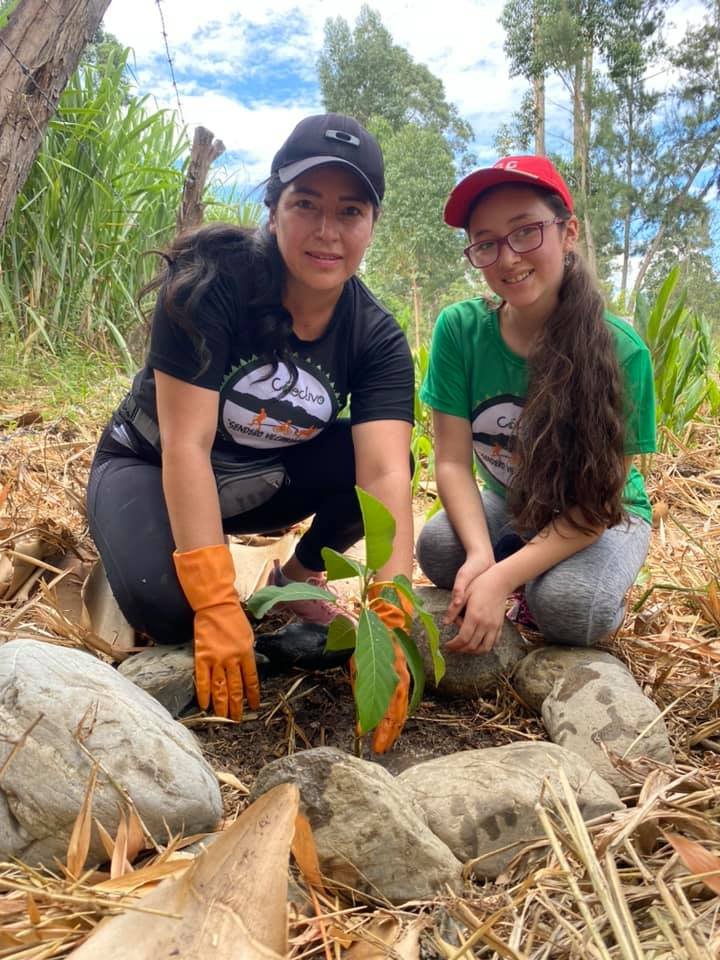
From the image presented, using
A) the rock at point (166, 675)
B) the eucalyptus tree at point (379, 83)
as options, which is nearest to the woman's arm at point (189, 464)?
the rock at point (166, 675)

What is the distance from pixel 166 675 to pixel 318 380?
70cm

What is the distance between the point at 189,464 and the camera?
1405mm

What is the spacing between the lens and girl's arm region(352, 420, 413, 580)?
5.03 ft

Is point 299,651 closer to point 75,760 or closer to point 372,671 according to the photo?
point 372,671

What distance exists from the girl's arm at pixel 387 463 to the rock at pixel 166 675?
0.51m

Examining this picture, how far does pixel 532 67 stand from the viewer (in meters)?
17.2

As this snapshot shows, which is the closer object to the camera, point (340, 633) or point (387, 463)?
point (340, 633)

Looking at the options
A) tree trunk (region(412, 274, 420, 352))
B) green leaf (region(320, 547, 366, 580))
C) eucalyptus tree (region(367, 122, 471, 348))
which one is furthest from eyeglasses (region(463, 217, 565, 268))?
eucalyptus tree (region(367, 122, 471, 348))

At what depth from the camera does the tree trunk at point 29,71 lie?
1.91 m

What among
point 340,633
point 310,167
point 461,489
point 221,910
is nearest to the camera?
point 221,910

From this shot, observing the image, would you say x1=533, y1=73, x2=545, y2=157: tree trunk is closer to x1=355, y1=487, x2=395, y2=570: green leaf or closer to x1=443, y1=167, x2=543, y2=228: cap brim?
x1=443, y1=167, x2=543, y2=228: cap brim

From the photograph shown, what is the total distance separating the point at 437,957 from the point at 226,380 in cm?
113

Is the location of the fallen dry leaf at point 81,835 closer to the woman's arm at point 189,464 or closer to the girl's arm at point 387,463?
the woman's arm at point 189,464

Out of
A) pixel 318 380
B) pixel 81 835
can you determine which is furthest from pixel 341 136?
pixel 81 835
